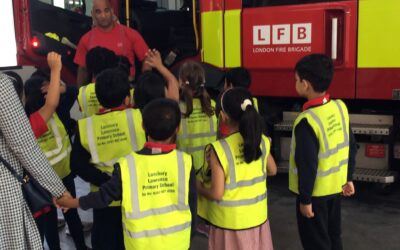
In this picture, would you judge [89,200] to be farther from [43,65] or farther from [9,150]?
[43,65]

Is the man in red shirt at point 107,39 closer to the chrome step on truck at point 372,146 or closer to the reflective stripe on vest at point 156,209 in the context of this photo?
the chrome step on truck at point 372,146

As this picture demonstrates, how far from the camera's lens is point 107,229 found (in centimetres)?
247

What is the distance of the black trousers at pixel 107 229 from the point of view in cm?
246

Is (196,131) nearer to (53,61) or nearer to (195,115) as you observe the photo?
(195,115)

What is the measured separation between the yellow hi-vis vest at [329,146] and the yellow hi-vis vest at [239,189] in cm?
28

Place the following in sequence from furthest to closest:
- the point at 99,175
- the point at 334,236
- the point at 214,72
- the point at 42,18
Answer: the point at 42,18 → the point at 214,72 → the point at 334,236 → the point at 99,175

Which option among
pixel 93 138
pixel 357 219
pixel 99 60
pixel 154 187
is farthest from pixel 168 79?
pixel 357 219

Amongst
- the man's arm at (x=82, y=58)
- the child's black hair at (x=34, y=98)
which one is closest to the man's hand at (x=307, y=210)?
the child's black hair at (x=34, y=98)

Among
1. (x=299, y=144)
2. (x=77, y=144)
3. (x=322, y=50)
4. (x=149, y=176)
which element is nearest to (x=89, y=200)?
(x=149, y=176)

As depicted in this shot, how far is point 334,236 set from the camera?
108 inches

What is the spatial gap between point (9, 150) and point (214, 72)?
8.68 feet

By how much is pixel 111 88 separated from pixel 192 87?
2.31 ft

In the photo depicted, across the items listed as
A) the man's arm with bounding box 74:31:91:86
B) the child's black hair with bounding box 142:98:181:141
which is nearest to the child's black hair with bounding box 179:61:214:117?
the child's black hair with bounding box 142:98:181:141

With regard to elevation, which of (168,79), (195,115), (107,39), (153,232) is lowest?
(153,232)
